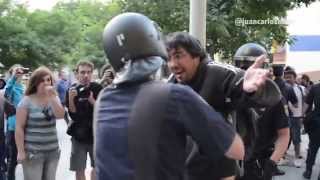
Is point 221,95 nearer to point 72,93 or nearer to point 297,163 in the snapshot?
point 72,93

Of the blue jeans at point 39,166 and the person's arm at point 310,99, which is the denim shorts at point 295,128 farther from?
the blue jeans at point 39,166

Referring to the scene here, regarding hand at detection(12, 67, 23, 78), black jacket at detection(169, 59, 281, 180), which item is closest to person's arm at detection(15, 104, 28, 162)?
hand at detection(12, 67, 23, 78)

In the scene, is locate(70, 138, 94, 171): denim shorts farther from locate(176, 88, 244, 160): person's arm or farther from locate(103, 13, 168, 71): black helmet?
locate(176, 88, 244, 160): person's arm

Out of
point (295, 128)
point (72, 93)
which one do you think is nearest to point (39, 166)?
point (72, 93)

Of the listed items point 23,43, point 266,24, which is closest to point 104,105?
point 266,24

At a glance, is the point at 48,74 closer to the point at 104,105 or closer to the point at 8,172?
the point at 8,172

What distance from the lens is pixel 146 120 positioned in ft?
6.87

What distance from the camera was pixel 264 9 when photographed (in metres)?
9.52

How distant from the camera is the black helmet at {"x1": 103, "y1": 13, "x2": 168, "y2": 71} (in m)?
2.17

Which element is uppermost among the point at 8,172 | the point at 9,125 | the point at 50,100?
the point at 50,100

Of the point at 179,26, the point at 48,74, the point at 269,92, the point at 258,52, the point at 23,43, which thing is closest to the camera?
the point at 269,92

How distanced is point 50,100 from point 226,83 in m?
2.99

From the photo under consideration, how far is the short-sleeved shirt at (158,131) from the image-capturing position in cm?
209

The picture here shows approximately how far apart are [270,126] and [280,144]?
0.61 ft
